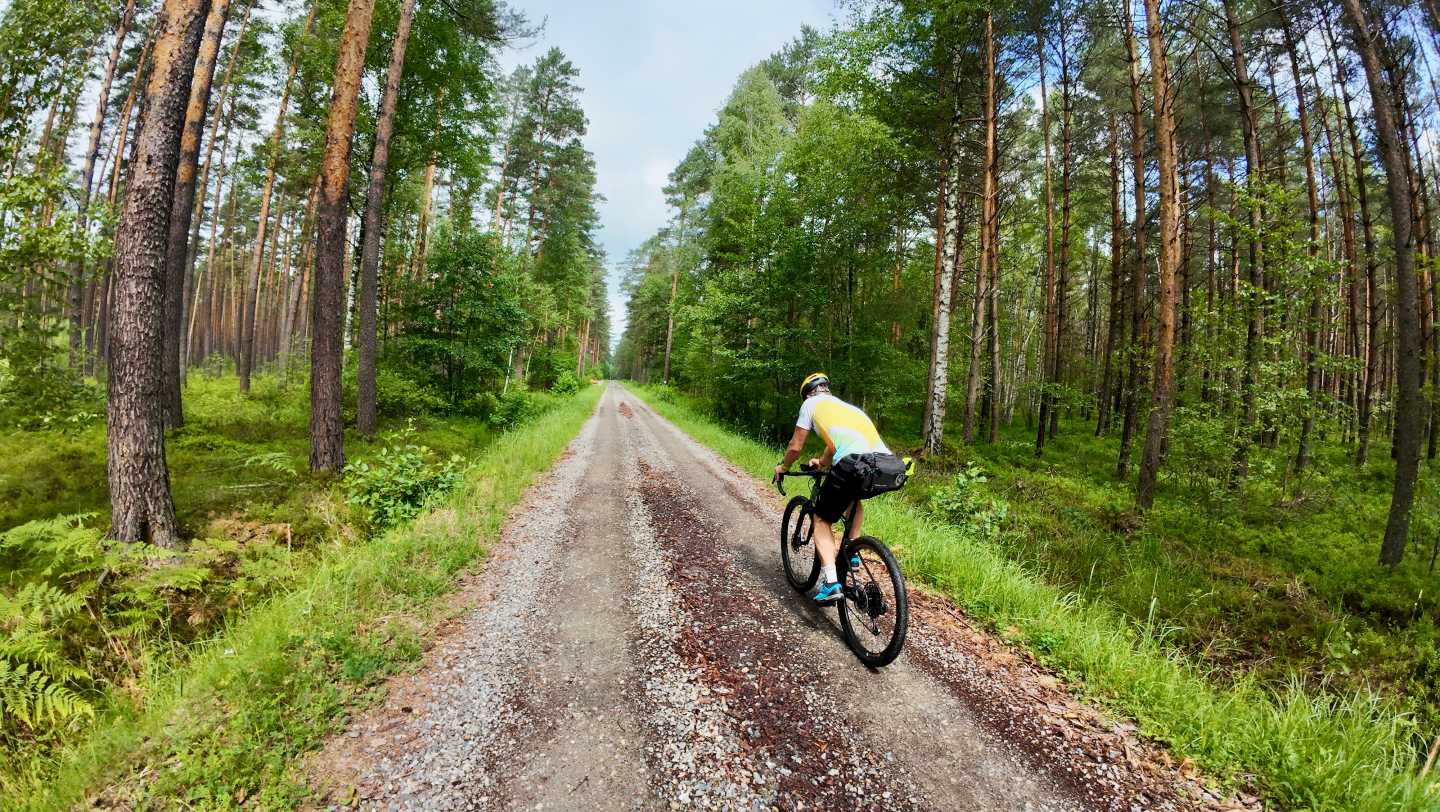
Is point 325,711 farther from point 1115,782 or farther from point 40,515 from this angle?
point 40,515

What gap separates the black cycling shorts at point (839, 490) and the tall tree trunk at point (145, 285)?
21.2 feet

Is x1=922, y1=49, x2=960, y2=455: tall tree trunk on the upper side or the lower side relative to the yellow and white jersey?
upper

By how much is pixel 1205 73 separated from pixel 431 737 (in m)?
21.1

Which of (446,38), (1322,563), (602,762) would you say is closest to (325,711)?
(602,762)

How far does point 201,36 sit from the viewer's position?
16.2 feet

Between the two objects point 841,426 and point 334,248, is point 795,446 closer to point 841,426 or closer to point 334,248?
point 841,426

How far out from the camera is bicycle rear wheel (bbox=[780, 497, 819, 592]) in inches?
184

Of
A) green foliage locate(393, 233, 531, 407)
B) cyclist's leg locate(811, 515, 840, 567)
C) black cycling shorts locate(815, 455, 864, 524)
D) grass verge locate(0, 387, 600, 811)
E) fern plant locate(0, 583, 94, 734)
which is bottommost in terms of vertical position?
fern plant locate(0, 583, 94, 734)

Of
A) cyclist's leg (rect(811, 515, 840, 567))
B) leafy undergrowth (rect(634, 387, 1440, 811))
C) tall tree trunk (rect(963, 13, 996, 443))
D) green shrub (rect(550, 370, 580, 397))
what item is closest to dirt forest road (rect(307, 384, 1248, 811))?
leafy undergrowth (rect(634, 387, 1440, 811))

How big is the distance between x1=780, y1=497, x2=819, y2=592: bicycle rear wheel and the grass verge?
3127 millimetres

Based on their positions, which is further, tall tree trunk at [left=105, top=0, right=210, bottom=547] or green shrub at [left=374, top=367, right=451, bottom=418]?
green shrub at [left=374, top=367, right=451, bottom=418]

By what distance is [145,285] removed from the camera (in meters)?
4.83

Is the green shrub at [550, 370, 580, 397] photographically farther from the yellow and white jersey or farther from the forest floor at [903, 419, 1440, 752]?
the yellow and white jersey

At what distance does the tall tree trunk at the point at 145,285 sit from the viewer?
472 centimetres
